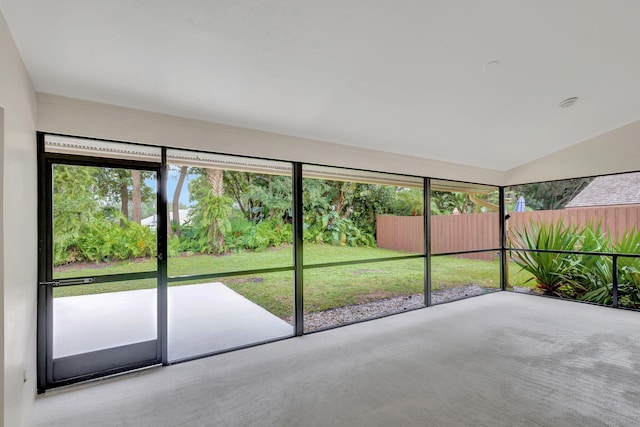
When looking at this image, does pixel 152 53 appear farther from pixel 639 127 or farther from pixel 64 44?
pixel 639 127

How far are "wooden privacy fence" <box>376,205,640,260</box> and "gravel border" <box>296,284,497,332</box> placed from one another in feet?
2.63

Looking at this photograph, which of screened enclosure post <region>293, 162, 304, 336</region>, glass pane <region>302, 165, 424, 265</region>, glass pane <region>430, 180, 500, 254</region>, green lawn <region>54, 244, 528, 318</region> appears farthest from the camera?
glass pane <region>302, 165, 424, 265</region>

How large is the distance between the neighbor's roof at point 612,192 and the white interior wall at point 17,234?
817 centimetres

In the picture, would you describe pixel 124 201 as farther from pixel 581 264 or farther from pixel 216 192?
pixel 581 264

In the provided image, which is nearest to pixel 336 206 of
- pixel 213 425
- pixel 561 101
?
pixel 561 101

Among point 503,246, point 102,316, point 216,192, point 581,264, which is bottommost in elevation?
point 102,316

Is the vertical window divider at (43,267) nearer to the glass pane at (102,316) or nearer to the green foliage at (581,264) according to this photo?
the glass pane at (102,316)

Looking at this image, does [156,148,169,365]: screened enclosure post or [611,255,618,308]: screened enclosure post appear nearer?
[156,148,169,365]: screened enclosure post

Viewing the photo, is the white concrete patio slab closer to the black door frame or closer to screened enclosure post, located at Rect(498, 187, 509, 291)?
the black door frame

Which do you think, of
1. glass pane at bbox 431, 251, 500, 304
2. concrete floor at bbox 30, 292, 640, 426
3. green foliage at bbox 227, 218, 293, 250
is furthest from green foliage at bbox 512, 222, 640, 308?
green foliage at bbox 227, 218, 293, 250

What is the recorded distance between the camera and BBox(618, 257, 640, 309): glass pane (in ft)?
15.8

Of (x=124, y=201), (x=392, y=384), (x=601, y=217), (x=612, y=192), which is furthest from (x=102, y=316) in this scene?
(x=612, y=192)

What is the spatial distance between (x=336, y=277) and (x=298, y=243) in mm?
3068

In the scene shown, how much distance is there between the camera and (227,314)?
475cm
